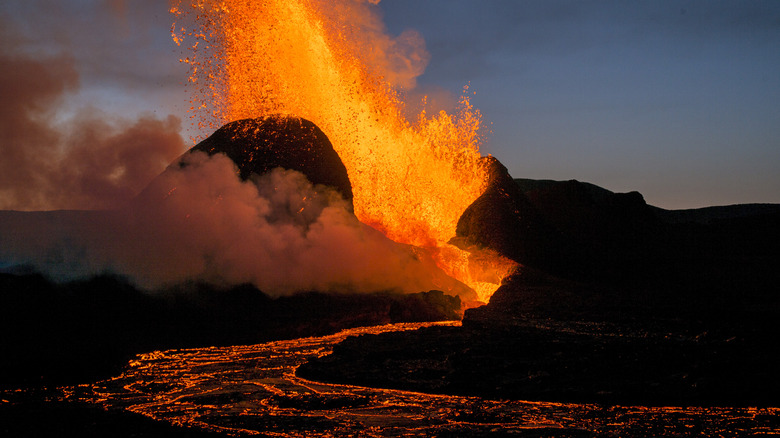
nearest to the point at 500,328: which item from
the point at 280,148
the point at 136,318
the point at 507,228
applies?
the point at 136,318

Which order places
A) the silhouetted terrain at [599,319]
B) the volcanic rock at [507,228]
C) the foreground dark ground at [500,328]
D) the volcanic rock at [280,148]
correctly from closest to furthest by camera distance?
the foreground dark ground at [500,328]
the silhouetted terrain at [599,319]
the volcanic rock at [280,148]
the volcanic rock at [507,228]

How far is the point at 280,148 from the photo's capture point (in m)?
19.2

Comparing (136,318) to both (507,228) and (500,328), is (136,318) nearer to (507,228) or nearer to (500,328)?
(500,328)

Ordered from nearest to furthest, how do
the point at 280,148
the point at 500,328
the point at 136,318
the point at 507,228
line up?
1. the point at 500,328
2. the point at 136,318
3. the point at 280,148
4. the point at 507,228

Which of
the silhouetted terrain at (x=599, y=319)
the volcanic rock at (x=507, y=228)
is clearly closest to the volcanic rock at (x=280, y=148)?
the volcanic rock at (x=507, y=228)

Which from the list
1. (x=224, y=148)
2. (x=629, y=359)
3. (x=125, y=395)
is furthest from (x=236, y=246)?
(x=629, y=359)

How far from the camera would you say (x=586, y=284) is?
18.2m

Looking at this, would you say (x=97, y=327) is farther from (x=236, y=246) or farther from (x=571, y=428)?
(x=571, y=428)

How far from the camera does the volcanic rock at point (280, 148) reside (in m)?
18.8

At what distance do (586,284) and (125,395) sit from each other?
13.5m

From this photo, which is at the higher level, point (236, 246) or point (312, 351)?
point (236, 246)

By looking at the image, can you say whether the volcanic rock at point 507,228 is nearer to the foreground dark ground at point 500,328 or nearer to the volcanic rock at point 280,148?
the foreground dark ground at point 500,328

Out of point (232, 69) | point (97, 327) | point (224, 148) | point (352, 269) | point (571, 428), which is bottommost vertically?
point (571, 428)

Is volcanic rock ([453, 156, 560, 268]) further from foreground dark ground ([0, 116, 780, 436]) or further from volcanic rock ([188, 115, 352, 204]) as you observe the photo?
volcanic rock ([188, 115, 352, 204])
